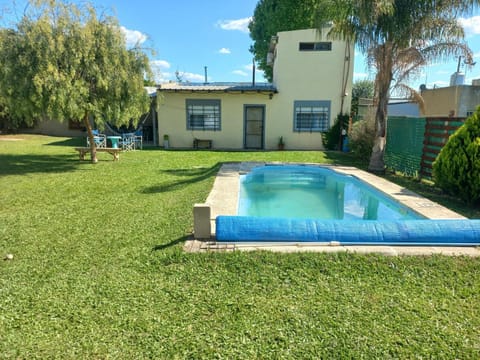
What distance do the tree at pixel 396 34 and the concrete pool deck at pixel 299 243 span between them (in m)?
3.30

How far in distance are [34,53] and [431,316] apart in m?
11.1

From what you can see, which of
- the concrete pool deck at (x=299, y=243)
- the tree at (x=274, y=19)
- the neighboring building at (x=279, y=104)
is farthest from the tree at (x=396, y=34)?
the tree at (x=274, y=19)

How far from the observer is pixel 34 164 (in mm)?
10742

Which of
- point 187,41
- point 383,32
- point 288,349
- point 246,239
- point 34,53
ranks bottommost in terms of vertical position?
point 288,349

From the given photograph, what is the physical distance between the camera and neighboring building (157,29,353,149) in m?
16.1

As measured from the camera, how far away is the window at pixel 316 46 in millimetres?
16031

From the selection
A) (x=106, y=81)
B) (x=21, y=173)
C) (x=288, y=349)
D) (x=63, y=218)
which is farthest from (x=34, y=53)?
(x=288, y=349)

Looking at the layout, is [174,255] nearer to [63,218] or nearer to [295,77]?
[63,218]

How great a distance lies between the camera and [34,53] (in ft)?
28.6

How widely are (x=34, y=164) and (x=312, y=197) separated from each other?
9888 millimetres

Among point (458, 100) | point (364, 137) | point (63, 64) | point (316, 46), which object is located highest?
point (316, 46)

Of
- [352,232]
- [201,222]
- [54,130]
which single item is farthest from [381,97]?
[54,130]

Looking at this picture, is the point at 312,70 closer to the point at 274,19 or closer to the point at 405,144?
the point at 405,144

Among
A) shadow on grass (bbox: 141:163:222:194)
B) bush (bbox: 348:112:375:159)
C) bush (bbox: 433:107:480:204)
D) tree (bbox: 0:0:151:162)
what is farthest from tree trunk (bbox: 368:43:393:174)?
tree (bbox: 0:0:151:162)
